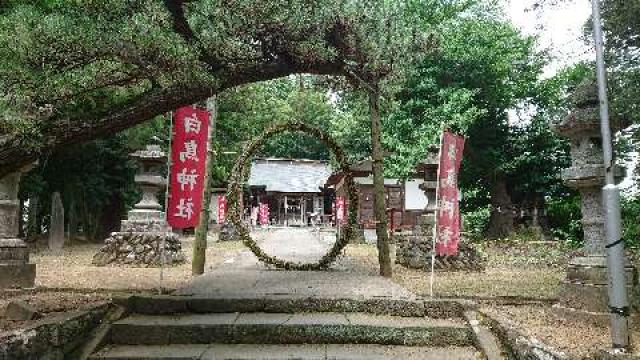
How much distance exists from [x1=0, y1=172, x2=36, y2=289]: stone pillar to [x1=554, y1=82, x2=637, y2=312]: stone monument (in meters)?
7.16

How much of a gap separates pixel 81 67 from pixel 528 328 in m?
4.96

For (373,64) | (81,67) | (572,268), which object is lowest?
(572,268)

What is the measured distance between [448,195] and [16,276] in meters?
6.26

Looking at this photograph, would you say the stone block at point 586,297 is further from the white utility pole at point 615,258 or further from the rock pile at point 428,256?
the rock pile at point 428,256

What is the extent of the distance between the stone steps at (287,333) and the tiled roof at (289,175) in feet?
109

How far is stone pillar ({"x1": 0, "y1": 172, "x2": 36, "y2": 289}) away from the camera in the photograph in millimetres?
7191

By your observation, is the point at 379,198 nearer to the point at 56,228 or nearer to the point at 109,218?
the point at 56,228

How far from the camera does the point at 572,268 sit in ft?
18.1

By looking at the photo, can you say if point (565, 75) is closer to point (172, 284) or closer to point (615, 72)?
point (615, 72)

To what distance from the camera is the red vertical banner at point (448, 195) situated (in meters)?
6.87

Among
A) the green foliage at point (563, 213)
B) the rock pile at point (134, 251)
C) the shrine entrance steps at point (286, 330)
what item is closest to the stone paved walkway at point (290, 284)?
the shrine entrance steps at point (286, 330)

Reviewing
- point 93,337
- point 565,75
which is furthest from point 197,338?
point 565,75

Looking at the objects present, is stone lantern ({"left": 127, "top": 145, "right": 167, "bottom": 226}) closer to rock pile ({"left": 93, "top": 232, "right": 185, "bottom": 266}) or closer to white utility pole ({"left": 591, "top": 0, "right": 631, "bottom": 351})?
rock pile ({"left": 93, "top": 232, "right": 185, "bottom": 266})

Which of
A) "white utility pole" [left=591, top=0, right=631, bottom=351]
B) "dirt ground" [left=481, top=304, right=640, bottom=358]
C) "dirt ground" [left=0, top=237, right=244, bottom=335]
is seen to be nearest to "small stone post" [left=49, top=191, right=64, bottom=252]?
"dirt ground" [left=0, top=237, right=244, bottom=335]
